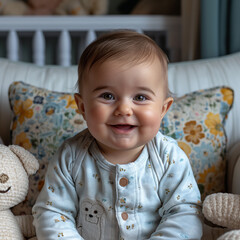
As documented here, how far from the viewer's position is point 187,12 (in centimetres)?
192

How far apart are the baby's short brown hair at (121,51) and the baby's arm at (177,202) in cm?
21

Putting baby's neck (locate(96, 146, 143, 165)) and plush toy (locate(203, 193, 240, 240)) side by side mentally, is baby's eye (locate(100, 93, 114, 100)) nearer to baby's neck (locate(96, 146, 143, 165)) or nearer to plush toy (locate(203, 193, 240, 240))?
baby's neck (locate(96, 146, 143, 165))

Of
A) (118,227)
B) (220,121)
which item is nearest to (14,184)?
(118,227)

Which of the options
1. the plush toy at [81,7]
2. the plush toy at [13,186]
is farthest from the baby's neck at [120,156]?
the plush toy at [81,7]

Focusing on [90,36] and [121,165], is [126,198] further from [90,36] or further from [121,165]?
[90,36]

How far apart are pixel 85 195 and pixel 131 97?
273 millimetres

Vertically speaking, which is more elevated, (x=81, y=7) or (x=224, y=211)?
(x=81, y=7)

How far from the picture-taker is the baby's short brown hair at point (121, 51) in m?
0.91

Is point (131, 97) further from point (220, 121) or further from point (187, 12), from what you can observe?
point (187, 12)

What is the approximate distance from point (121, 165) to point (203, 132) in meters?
0.37

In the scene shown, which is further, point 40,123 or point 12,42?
point 12,42

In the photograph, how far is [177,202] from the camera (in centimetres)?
99

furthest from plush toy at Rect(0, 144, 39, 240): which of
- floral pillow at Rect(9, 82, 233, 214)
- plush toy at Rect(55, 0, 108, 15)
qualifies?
plush toy at Rect(55, 0, 108, 15)

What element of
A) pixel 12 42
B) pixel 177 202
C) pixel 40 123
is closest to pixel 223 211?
pixel 177 202
